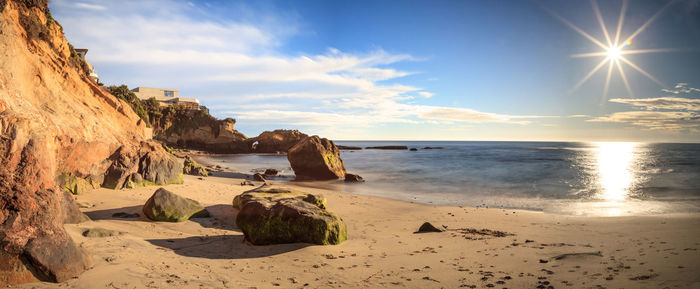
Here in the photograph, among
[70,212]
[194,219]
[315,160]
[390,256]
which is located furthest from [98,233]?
[315,160]

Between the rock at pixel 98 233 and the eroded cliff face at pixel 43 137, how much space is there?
821 mm

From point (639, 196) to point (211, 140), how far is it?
202ft

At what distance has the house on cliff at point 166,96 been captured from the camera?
65.0m

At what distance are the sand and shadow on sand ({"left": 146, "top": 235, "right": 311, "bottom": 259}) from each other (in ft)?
0.06

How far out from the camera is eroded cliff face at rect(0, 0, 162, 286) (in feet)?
12.0

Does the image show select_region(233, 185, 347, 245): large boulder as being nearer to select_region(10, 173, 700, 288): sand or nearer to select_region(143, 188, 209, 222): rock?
select_region(10, 173, 700, 288): sand

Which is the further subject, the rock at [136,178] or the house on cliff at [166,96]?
the house on cliff at [166,96]

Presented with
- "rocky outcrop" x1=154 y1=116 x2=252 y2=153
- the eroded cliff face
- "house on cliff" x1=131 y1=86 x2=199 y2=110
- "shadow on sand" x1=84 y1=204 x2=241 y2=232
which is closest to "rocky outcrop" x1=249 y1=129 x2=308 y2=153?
"rocky outcrop" x1=154 y1=116 x2=252 y2=153

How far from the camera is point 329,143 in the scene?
78.7 ft

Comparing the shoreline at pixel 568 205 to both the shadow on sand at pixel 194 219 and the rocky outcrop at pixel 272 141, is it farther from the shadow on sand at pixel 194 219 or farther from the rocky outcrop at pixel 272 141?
the rocky outcrop at pixel 272 141

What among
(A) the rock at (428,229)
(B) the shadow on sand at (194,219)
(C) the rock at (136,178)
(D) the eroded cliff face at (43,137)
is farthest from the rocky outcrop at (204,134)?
(A) the rock at (428,229)

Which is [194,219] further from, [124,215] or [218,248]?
[218,248]

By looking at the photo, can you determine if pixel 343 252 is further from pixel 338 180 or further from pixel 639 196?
pixel 639 196

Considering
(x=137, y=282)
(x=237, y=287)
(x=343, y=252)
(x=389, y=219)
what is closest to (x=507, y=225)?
(x=389, y=219)
